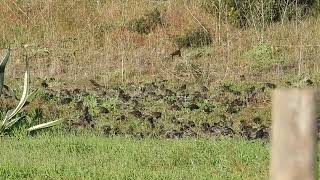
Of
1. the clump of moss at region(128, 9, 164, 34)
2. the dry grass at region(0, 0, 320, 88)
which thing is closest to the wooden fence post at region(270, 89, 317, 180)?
the dry grass at region(0, 0, 320, 88)

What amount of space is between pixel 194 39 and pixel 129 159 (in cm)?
941

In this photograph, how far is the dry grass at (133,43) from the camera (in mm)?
12478

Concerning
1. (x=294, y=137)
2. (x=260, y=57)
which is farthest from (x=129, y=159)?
(x=260, y=57)

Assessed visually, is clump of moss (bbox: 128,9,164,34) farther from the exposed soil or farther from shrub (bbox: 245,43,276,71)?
the exposed soil

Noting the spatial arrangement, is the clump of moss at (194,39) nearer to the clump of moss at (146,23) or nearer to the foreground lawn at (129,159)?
the clump of moss at (146,23)

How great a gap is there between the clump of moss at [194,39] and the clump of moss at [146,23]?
113cm

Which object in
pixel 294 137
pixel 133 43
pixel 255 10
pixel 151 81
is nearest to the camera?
pixel 294 137

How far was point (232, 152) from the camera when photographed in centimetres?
619

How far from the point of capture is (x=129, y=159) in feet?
19.7

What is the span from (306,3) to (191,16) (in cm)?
250

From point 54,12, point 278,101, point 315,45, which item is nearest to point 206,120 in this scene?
point 315,45

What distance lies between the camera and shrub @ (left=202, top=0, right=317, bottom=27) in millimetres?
14578

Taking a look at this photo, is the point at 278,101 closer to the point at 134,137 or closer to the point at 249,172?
the point at 249,172

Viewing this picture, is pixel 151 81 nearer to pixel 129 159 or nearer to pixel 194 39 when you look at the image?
pixel 194 39
